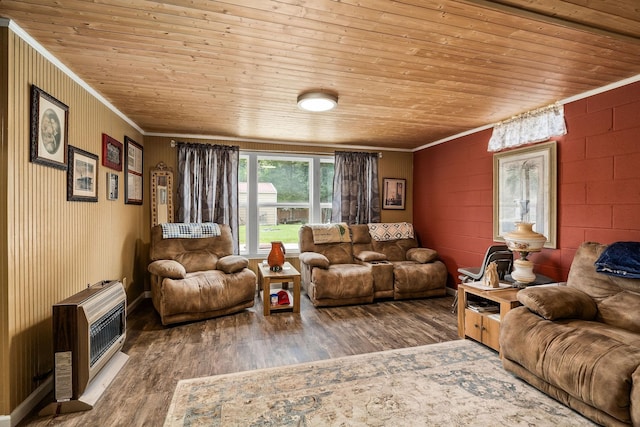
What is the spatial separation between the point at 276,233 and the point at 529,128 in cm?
367

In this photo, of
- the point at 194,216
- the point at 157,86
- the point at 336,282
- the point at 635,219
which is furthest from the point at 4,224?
the point at 635,219

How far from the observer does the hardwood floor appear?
6.52ft

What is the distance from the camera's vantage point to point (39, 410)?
195cm

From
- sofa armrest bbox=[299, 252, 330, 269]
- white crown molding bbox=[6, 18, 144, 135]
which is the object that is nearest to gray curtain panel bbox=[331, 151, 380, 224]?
sofa armrest bbox=[299, 252, 330, 269]

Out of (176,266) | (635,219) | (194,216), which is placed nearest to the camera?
(635,219)

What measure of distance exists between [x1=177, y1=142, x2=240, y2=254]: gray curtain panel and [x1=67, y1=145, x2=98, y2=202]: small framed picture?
1578 millimetres

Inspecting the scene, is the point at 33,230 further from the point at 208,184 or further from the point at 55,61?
the point at 208,184

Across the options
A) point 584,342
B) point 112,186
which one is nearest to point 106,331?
point 112,186

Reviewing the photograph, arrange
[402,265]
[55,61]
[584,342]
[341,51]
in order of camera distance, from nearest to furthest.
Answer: [584,342], [341,51], [55,61], [402,265]

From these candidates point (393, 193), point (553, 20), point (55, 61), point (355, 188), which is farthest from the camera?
point (393, 193)

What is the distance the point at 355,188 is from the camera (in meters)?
5.19

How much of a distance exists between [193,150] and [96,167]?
1717 mm

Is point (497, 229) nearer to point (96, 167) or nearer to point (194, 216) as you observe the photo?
point (194, 216)

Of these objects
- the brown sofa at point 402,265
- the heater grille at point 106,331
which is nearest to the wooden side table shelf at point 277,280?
the brown sofa at point 402,265
